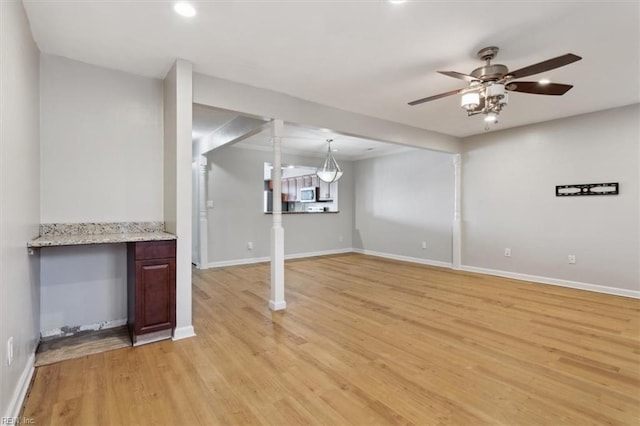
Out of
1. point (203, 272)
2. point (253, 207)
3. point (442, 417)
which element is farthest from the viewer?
point (253, 207)

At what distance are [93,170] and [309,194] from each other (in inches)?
254

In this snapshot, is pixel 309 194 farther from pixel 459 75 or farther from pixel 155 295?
pixel 459 75

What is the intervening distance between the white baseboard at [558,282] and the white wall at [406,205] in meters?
0.64

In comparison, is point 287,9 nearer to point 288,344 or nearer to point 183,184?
point 183,184

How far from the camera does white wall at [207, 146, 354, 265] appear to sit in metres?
5.94

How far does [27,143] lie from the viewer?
214cm

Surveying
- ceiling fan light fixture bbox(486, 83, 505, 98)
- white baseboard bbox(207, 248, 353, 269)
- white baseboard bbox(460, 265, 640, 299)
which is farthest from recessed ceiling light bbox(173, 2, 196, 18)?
white baseboard bbox(460, 265, 640, 299)

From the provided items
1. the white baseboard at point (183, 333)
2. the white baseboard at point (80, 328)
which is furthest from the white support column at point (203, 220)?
the white baseboard at point (183, 333)

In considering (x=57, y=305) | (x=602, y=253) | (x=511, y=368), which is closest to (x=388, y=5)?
(x=511, y=368)

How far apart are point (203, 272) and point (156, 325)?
2892mm

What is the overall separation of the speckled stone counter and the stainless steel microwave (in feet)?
19.4

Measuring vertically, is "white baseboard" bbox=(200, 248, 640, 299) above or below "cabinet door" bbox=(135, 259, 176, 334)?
below

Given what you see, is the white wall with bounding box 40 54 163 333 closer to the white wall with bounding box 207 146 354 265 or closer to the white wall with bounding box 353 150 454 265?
the white wall with bounding box 207 146 354 265
